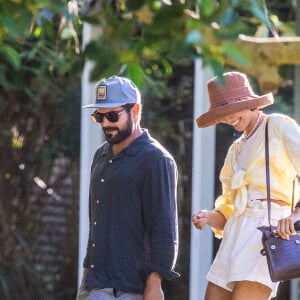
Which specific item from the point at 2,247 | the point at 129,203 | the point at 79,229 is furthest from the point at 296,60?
the point at 2,247

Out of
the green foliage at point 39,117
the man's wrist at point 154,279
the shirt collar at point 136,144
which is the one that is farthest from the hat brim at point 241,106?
the green foliage at point 39,117

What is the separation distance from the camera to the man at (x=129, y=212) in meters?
5.04

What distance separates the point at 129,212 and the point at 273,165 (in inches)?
27.0

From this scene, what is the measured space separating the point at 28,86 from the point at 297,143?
13.4ft

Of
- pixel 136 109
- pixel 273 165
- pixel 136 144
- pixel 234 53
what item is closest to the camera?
pixel 234 53

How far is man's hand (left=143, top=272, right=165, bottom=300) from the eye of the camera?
197 inches

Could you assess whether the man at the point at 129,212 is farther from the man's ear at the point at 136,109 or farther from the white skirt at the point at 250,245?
the white skirt at the point at 250,245

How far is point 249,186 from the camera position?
16.5 ft

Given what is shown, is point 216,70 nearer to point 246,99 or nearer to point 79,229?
point 246,99

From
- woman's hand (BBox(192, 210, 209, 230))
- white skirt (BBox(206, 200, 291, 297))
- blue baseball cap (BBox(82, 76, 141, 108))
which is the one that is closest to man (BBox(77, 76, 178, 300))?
blue baseball cap (BBox(82, 76, 141, 108))

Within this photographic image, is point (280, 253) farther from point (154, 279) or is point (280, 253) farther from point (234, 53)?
point (234, 53)

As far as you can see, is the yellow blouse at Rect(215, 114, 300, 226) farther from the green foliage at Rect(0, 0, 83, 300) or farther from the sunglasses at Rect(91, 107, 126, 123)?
the green foliage at Rect(0, 0, 83, 300)

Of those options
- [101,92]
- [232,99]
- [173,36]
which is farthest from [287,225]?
[173,36]

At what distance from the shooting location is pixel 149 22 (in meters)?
3.20
